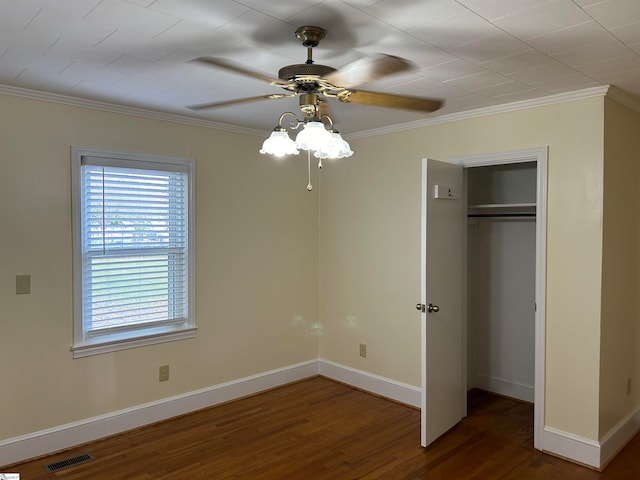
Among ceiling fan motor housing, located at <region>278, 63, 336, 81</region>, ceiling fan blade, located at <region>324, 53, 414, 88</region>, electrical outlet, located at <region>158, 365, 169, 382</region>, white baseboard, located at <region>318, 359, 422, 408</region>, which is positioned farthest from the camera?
white baseboard, located at <region>318, 359, 422, 408</region>

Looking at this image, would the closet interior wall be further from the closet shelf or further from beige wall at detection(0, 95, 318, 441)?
beige wall at detection(0, 95, 318, 441)

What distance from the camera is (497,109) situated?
351 centimetres

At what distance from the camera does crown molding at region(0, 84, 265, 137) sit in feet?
10.3

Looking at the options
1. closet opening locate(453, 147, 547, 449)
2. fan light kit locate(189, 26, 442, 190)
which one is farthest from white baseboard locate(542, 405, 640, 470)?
fan light kit locate(189, 26, 442, 190)

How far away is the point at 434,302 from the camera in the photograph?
11.3ft

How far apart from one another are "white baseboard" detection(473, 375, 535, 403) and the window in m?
2.67

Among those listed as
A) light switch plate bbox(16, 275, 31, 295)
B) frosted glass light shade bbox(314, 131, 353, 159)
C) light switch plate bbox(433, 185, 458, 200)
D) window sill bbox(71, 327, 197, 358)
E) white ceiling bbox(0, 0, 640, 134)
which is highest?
white ceiling bbox(0, 0, 640, 134)

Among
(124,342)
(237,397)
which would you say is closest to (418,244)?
(237,397)

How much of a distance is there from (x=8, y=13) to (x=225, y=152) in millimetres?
2292

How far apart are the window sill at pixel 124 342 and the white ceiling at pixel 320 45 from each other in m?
1.71

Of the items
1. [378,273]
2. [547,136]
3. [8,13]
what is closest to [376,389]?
[378,273]

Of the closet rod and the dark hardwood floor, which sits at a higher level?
the closet rod

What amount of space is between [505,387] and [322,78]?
140 inches

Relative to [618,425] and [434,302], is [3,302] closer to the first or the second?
[434,302]
